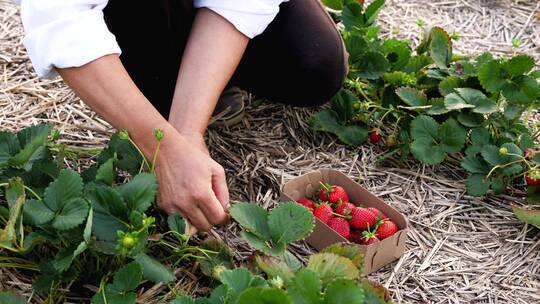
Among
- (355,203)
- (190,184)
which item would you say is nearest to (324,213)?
(355,203)

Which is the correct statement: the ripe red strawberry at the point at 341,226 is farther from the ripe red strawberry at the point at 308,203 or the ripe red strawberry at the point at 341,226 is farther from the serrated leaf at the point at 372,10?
the serrated leaf at the point at 372,10

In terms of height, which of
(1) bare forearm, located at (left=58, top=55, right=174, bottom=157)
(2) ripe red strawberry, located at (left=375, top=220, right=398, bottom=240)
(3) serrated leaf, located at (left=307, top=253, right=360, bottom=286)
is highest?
(1) bare forearm, located at (left=58, top=55, right=174, bottom=157)

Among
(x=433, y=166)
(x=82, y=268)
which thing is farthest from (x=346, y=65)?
(x=82, y=268)

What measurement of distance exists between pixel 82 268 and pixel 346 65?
0.92 m

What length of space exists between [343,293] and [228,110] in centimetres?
101

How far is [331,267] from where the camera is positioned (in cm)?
137

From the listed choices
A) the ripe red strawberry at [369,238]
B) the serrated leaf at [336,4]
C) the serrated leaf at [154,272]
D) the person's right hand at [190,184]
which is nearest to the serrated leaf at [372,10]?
the serrated leaf at [336,4]

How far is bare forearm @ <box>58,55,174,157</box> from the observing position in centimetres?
145

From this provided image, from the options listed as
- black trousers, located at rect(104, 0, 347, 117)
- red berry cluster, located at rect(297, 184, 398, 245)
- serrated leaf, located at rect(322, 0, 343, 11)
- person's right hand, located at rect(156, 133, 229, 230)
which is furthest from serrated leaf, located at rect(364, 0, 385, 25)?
person's right hand, located at rect(156, 133, 229, 230)

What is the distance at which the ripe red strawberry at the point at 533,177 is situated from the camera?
6.30 ft

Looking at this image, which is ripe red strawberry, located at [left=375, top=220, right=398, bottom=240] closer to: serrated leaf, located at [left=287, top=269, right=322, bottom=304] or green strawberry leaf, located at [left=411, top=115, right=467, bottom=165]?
green strawberry leaf, located at [left=411, top=115, right=467, bottom=165]

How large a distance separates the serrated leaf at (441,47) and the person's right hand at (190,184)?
3.27 feet

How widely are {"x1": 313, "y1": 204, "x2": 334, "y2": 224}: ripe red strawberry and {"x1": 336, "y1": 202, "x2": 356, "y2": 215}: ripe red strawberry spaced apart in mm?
30

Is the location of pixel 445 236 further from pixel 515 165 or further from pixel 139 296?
pixel 139 296
